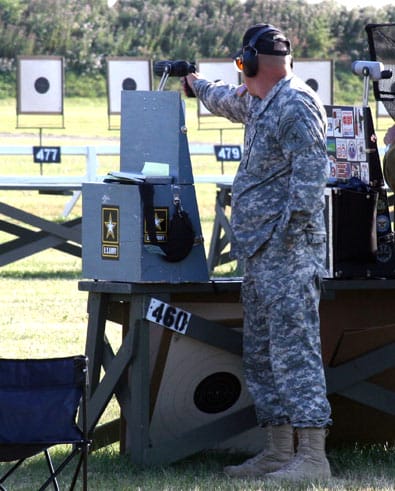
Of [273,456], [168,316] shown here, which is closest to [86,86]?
[168,316]

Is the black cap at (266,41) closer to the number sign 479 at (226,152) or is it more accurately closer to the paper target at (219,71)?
the number sign 479 at (226,152)

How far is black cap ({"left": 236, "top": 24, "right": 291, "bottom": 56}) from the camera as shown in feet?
19.0

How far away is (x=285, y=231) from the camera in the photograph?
5.71 m

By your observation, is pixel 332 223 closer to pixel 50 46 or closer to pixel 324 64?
pixel 324 64

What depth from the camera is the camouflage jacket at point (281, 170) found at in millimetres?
5668

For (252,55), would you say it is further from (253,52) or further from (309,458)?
(309,458)

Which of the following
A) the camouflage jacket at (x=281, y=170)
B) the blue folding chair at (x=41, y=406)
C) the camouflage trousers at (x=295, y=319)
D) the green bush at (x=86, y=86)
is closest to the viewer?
the blue folding chair at (x=41, y=406)

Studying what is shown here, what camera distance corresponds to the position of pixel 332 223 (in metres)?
6.09

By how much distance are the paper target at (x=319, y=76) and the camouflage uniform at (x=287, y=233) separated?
17.6 m

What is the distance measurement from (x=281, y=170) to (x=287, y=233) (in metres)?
0.28

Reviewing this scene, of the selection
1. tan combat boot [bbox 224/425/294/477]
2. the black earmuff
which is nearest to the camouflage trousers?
tan combat boot [bbox 224/425/294/477]

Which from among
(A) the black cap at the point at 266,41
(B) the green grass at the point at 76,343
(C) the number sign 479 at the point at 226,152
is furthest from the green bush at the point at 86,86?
(A) the black cap at the point at 266,41

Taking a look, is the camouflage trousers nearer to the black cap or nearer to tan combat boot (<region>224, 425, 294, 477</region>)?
tan combat boot (<region>224, 425, 294, 477</region>)

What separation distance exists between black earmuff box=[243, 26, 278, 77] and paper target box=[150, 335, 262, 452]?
4.11ft
